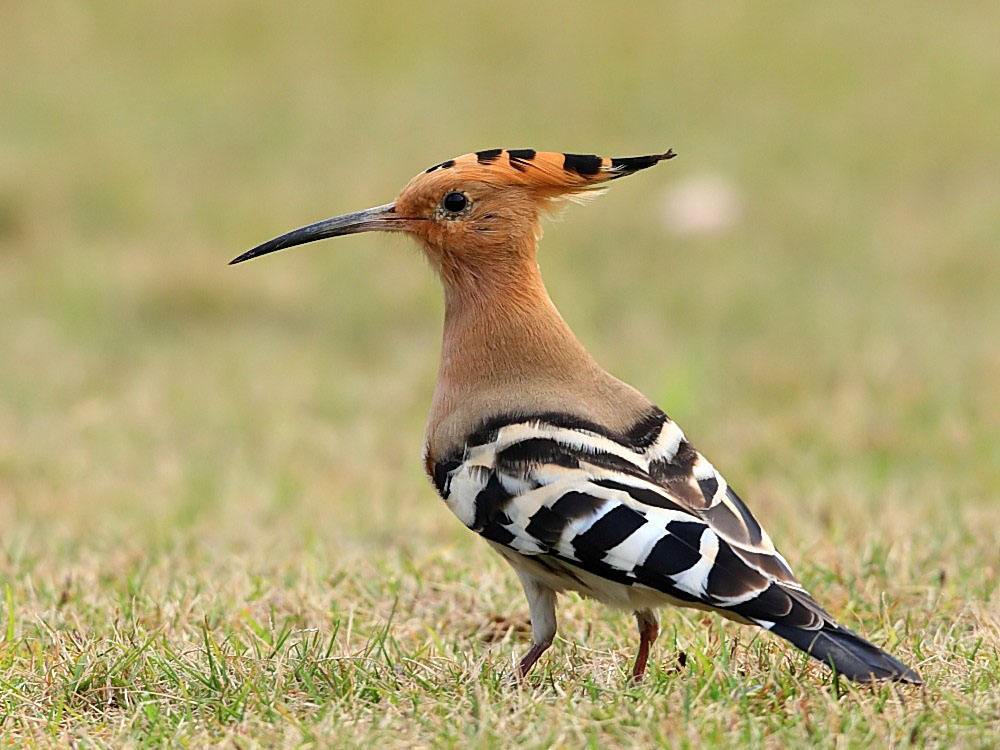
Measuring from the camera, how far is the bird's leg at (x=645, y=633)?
277 cm

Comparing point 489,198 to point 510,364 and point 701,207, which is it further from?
point 701,207

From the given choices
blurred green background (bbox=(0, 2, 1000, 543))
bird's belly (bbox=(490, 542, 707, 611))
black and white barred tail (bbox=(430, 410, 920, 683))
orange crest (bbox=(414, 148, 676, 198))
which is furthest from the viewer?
blurred green background (bbox=(0, 2, 1000, 543))

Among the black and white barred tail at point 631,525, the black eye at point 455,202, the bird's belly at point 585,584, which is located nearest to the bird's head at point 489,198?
the black eye at point 455,202

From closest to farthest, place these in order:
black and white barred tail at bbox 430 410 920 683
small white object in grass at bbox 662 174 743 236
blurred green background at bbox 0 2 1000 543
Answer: black and white barred tail at bbox 430 410 920 683, blurred green background at bbox 0 2 1000 543, small white object in grass at bbox 662 174 743 236

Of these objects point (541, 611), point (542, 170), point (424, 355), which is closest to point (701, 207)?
point (424, 355)

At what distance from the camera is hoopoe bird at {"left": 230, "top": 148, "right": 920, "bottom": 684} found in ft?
8.39

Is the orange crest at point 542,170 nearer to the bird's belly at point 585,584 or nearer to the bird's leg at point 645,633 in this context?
the bird's belly at point 585,584

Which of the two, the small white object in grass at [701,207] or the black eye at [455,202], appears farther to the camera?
the small white object in grass at [701,207]

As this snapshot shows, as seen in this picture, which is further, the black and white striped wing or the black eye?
the black eye

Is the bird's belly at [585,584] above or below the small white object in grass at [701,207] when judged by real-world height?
below

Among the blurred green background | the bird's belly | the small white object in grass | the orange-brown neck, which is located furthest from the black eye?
the small white object in grass

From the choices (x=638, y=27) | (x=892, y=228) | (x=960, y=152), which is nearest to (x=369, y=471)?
(x=892, y=228)

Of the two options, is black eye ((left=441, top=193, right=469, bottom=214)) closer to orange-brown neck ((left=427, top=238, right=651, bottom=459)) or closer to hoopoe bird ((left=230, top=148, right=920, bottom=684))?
hoopoe bird ((left=230, top=148, right=920, bottom=684))

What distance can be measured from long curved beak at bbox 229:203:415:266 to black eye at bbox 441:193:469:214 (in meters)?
0.09
